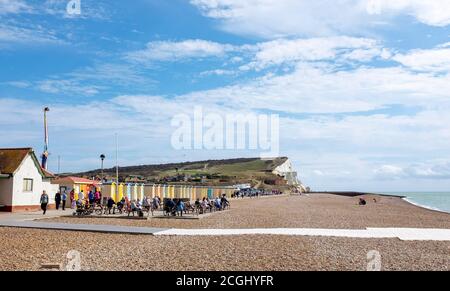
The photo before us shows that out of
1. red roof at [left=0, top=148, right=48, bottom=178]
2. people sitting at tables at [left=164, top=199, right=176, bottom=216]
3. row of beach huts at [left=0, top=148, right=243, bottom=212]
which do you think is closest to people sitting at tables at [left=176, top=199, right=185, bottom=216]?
people sitting at tables at [left=164, top=199, right=176, bottom=216]

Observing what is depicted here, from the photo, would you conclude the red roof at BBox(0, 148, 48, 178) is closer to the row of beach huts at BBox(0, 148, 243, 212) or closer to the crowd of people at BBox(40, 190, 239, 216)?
the row of beach huts at BBox(0, 148, 243, 212)

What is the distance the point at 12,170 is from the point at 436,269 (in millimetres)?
22848

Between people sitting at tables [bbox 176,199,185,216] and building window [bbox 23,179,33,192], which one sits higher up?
building window [bbox 23,179,33,192]

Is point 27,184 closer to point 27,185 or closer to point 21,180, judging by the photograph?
point 27,185

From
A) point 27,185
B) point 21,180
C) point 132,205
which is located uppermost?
point 21,180

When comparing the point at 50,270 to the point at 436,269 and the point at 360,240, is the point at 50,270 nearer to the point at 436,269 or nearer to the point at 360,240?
the point at 436,269

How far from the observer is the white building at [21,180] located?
86.8 feet

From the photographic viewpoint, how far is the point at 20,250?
1208cm

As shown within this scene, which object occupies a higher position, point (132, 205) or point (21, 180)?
point (21, 180)

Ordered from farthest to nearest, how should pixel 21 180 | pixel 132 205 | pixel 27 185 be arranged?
pixel 27 185
pixel 21 180
pixel 132 205

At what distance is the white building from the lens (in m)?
26.5

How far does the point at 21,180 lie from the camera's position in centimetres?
2730

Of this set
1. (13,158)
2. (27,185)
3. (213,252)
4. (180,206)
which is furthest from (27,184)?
(213,252)
